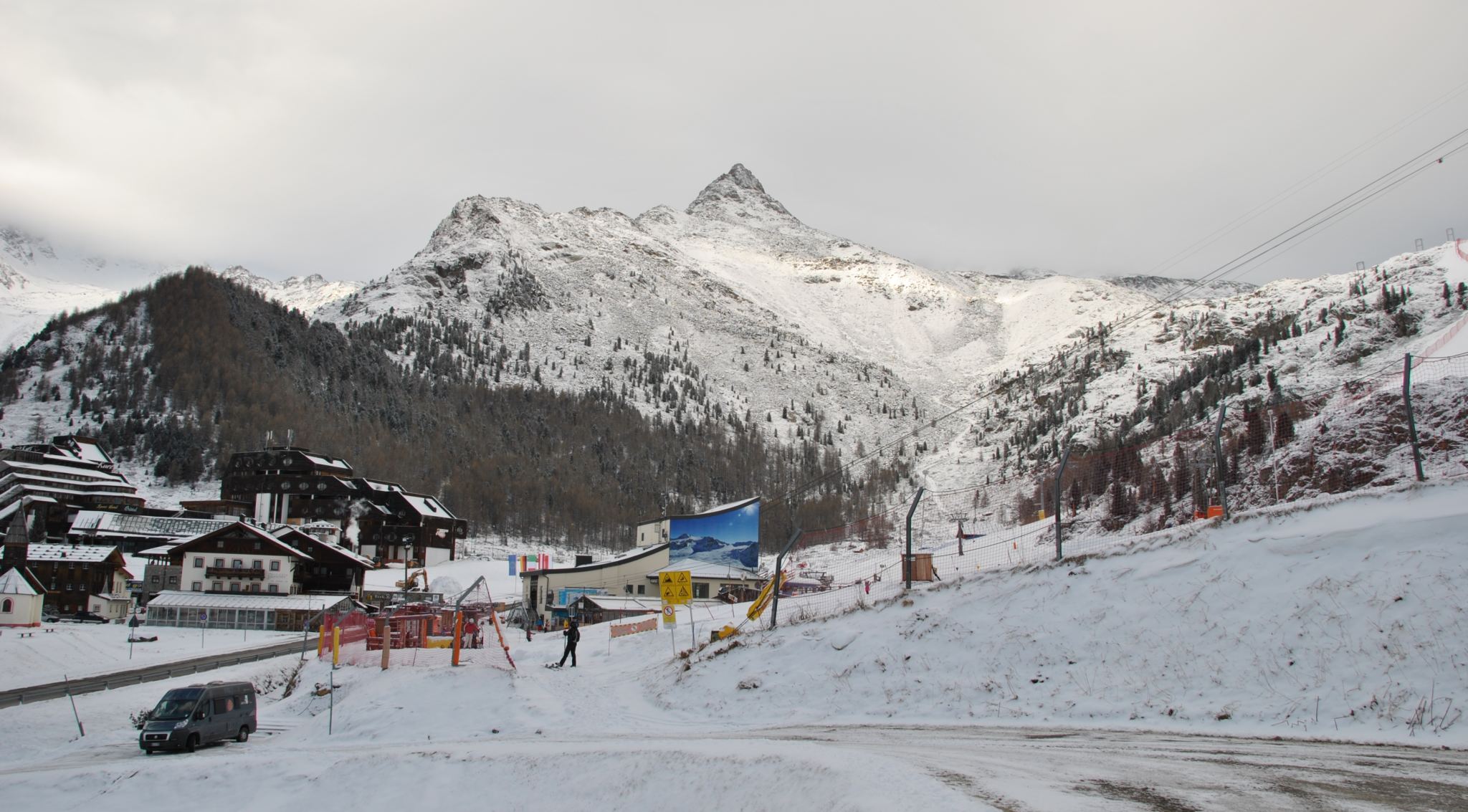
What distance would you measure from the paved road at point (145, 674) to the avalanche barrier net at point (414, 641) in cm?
948

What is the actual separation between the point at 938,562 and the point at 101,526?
8970cm

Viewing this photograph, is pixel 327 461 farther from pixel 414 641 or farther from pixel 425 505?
pixel 414 641

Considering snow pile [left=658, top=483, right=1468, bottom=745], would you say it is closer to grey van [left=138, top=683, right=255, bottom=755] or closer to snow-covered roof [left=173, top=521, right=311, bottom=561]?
grey van [left=138, top=683, right=255, bottom=755]

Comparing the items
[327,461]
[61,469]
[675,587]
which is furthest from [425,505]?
[675,587]

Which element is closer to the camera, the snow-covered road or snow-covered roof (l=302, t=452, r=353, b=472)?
the snow-covered road

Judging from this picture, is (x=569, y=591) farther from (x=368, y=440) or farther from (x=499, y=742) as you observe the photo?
(x=368, y=440)

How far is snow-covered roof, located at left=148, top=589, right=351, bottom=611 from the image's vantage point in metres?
63.6

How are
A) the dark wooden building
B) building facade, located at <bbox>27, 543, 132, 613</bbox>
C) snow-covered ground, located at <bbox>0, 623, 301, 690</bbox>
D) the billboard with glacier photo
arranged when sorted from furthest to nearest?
the dark wooden building
the billboard with glacier photo
building facade, located at <bbox>27, 543, 132, 613</bbox>
snow-covered ground, located at <bbox>0, 623, 301, 690</bbox>

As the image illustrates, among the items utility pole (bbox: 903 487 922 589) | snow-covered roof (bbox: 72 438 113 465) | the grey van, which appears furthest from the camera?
snow-covered roof (bbox: 72 438 113 465)

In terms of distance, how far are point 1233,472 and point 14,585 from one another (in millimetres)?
66032

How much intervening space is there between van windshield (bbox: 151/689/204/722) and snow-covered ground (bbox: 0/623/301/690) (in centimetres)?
2060

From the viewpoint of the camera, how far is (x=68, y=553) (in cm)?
6681

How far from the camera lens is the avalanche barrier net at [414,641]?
23.9m

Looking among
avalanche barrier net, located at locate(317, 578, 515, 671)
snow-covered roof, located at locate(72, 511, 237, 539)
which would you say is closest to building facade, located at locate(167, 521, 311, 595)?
snow-covered roof, located at locate(72, 511, 237, 539)
